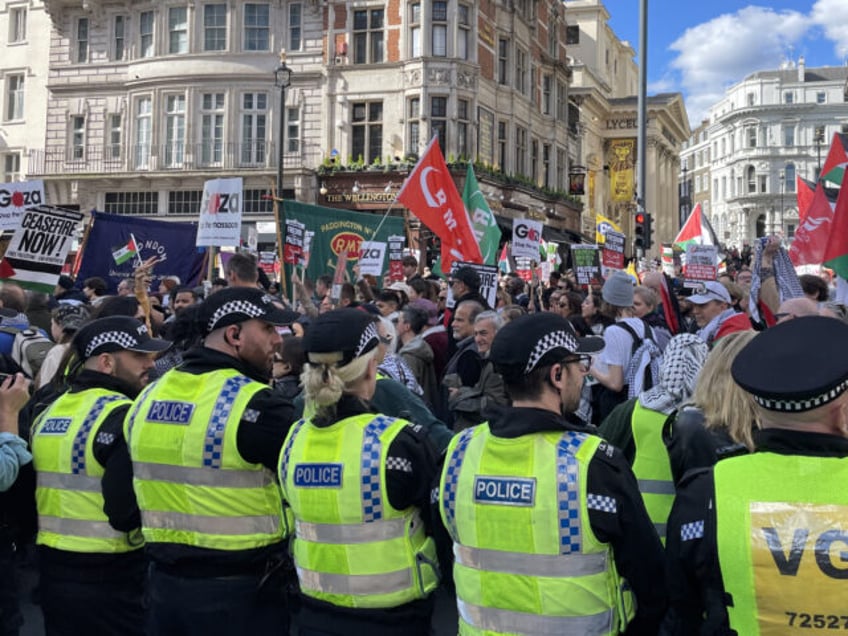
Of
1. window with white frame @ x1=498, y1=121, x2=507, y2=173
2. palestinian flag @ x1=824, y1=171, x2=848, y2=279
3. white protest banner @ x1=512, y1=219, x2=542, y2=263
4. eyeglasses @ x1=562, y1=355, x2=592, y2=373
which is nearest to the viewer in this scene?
eyeglasses @ x1=562, y1=355, x2=592, y2=373

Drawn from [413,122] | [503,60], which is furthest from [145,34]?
[503,60]

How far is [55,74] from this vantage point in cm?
3600

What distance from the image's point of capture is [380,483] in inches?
125

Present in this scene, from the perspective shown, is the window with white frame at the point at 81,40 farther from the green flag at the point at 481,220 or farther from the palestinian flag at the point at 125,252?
the green flag at the point at 481,220

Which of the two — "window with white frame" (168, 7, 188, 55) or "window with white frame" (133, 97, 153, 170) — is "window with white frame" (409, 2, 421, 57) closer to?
"window with white frame" (168, 7, 188, 55)

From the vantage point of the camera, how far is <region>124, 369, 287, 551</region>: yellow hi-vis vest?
139 inches

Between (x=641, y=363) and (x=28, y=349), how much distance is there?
484 centimetres

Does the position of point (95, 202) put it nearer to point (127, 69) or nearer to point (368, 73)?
point (127, 69)

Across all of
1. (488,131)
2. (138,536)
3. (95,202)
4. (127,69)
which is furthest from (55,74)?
(138,536)

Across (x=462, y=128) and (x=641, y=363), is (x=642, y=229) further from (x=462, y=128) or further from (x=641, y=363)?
(x=462, y=128)

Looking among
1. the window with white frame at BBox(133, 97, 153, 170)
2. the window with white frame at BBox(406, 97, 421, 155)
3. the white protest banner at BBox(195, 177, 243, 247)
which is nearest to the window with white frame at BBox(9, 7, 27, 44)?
the window with white frame at BBox(133, 97, 153, 170)

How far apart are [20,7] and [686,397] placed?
41.4 metres

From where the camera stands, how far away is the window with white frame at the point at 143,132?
34.4 metres

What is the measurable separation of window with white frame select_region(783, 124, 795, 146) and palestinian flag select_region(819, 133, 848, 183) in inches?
4461
